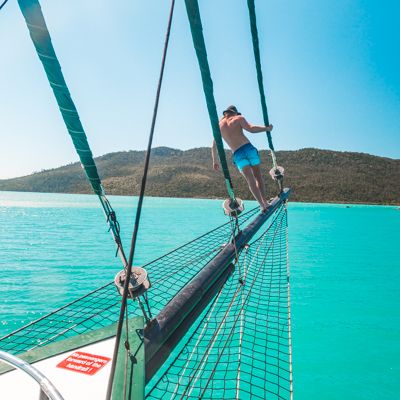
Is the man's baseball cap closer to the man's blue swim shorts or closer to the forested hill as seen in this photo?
the man's blue swim shorts

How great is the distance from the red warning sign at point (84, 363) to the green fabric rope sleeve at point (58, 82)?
0.66m

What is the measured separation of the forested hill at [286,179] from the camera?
55.3m

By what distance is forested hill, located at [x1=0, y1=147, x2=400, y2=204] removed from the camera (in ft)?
181

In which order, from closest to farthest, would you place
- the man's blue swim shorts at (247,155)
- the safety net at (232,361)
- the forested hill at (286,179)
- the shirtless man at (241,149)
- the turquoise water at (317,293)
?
1. the safety net at (232,361)
2. the turquoise water at (317,293)
3. the shirtless man at (241,149)
4. the man's blue swim shorts at (247,155)
5. the forested hill at (286,179)

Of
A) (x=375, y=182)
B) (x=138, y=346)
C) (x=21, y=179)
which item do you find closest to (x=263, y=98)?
(x=138, y=346)

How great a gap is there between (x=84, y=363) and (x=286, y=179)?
64471 mm

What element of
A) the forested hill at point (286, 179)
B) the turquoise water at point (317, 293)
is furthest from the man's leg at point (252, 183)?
the forested hill at point (286, 179)

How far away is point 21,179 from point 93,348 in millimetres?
130610

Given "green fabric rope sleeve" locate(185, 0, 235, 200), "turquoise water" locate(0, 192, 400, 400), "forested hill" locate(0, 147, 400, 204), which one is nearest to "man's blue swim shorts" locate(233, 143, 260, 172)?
"green fabric rope sleeve" locate(185, 0, 235, 200)

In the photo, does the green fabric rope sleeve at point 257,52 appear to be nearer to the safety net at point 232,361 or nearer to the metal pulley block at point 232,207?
the metal pulley block at point 232,207

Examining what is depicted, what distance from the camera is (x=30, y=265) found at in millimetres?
7871

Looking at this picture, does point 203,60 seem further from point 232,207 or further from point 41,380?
point 41,380

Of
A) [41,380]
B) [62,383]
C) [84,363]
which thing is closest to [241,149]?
[84,363]

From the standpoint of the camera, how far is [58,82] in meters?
1.11
